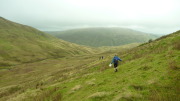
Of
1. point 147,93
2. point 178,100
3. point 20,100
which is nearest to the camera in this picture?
point 178,100

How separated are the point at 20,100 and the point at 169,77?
1894 cm

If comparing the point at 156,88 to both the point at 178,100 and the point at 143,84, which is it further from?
the point at 178,100

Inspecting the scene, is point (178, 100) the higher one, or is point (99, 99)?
point (178, 100)

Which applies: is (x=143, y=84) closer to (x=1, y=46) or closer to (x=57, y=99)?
(x=57, y=99)

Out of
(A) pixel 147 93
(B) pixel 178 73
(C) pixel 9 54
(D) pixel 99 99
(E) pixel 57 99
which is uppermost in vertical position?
(B) pixel 178 73

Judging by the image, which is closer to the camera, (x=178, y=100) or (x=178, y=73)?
(x=178, y=100)

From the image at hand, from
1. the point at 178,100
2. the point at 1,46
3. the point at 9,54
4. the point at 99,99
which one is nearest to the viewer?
the point at 178,100

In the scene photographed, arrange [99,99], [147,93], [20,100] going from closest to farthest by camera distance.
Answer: [147,93] → [99,99] → [20,100]

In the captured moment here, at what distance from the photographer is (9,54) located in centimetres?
14688

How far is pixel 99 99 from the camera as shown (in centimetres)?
1048

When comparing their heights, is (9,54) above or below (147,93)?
below

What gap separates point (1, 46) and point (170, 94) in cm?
19677

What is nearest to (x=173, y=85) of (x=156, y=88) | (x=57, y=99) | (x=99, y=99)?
(x=156, y=88)

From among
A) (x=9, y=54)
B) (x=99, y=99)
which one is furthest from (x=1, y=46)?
(x=99, y=99)
